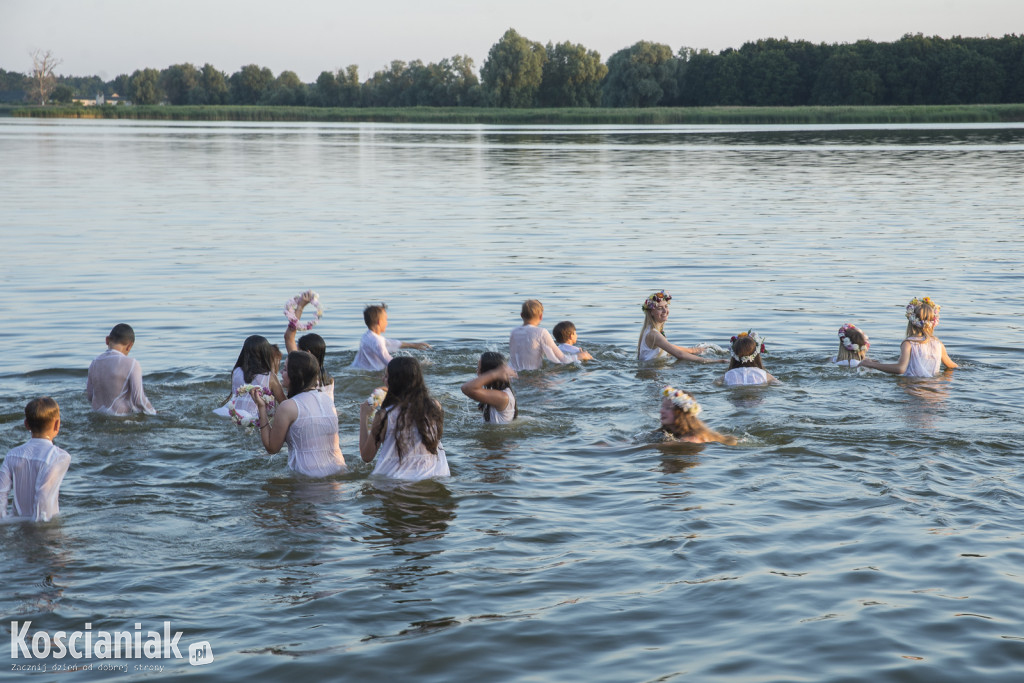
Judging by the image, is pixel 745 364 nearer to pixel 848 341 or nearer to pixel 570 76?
pixel 848 341

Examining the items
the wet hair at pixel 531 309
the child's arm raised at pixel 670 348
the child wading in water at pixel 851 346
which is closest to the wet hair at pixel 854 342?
the child wading in water at pixel 851 346

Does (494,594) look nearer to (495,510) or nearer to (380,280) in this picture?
(495,510)

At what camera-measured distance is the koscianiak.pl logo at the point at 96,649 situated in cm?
627

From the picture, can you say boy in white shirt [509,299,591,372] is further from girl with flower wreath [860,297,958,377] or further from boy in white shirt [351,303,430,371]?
girl with flower wreath [860,297,958,377]

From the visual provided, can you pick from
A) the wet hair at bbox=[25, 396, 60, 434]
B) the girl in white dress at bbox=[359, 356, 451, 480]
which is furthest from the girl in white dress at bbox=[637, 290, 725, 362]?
the wet hair at bbox=[25, 396, 60, 434]

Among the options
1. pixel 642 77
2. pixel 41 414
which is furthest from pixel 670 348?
pixel 642 77

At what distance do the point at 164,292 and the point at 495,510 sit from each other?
1333 centimetres

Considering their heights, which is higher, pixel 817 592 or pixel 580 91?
pixel 580 91

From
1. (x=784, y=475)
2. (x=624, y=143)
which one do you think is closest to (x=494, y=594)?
(x=784, y=475)

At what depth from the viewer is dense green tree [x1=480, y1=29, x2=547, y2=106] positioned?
458 ft

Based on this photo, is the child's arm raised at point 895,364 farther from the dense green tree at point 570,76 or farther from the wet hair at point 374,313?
the dense green tree at point 570,76

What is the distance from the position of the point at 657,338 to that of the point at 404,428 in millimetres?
6155

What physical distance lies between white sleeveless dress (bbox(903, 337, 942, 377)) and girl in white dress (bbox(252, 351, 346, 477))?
25.5ft

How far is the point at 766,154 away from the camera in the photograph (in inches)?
2431
